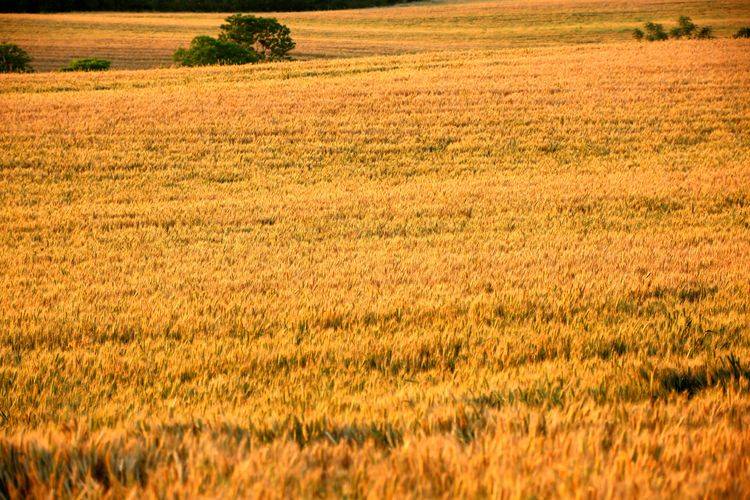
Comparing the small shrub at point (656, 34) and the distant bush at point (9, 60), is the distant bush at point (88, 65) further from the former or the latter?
the small shrub at point (656, 34)

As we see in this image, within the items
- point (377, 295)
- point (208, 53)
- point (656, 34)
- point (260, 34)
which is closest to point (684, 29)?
point (656, 34)

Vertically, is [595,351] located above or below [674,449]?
below

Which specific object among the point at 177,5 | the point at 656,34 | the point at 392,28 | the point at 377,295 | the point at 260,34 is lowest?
the point at 377,295

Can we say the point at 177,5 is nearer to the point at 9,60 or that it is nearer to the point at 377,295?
the point at 9,60

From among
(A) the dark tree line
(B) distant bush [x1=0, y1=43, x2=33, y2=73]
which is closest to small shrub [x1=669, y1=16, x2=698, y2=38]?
(B) distant bush [x1=0, y1=43, x2=33, y2=73]

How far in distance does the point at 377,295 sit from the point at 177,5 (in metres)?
87.4

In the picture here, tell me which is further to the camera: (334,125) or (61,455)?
(334,125)

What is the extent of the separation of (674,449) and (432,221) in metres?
8.70

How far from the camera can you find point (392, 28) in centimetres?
6544

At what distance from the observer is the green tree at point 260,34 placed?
4641cm

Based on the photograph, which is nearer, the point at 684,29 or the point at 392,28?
the point at 684,29

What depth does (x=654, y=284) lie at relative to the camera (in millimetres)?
6570

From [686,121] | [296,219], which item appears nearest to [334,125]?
[296,219]

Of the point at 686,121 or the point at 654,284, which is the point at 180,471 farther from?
the point at 686,121
